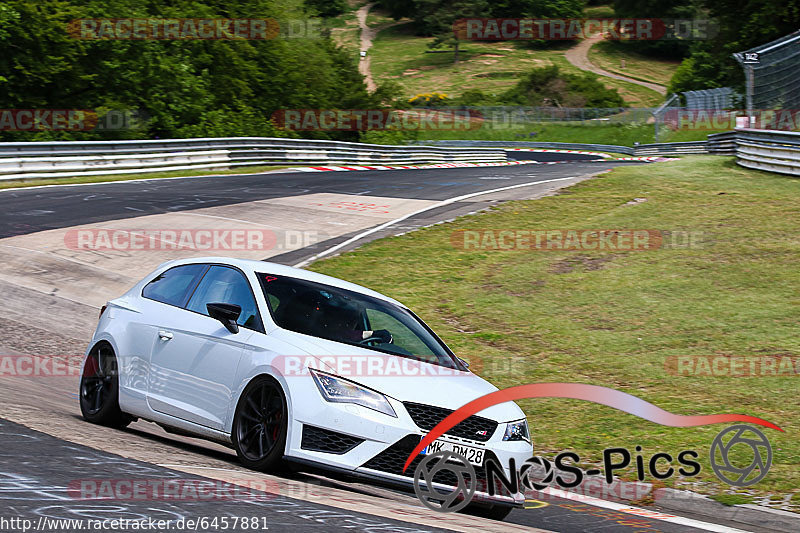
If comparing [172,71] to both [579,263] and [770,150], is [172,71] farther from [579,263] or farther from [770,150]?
[579,263]

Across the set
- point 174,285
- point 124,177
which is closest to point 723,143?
point 124,177

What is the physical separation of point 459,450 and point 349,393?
0.82 meters

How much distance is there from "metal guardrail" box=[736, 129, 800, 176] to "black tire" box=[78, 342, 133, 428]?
2016 cm

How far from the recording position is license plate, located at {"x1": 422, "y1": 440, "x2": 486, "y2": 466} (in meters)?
6.04

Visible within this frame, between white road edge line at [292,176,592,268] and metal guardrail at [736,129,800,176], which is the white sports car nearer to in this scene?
white road edge line at [292,176,592,268]

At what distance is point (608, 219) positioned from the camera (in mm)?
20344

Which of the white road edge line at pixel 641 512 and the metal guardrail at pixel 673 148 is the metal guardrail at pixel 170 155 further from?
the white road edge line at pixel 641 512

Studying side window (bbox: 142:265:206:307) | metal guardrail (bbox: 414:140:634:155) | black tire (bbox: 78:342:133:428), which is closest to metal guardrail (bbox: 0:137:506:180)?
black tire (bbox: 78:342:133:428)

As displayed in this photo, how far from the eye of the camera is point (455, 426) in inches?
244

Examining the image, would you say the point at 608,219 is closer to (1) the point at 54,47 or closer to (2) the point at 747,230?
(2) the point at 747,230

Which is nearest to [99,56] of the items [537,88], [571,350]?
[571,350]

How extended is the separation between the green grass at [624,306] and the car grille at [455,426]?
2.12 meters

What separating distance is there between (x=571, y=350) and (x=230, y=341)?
19.0ft

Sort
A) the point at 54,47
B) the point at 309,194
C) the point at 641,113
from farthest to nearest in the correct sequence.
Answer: the point at 641,113
the point at 54,47
the point at 309,194
